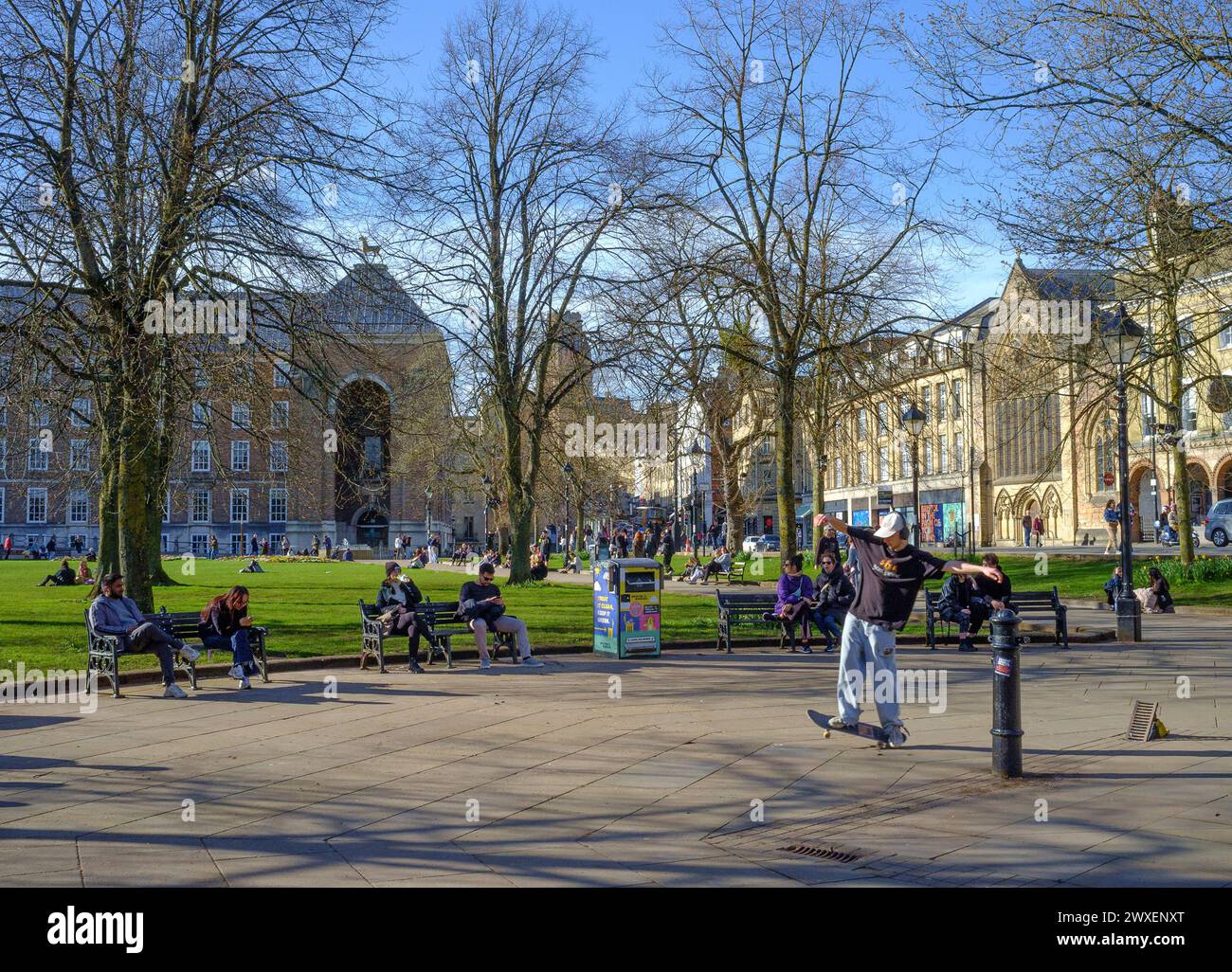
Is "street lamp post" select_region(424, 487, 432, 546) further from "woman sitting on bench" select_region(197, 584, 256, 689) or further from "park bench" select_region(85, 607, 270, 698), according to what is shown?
"woman sitting on bench" select_region(197, 584, 256, 689)

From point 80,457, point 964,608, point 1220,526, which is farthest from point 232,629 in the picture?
point 1220,526

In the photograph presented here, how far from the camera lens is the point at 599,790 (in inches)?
306

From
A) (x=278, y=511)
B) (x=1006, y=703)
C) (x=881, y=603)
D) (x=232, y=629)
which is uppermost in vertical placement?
(x=278, y=511)

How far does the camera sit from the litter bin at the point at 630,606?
15.4 meters

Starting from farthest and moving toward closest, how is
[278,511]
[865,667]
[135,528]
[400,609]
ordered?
1. [278,511]
2. [135,528]
3. [400,609]
4. [865,667]

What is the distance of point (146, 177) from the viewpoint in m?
14.8

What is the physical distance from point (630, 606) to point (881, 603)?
264 inches

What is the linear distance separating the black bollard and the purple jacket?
826cm

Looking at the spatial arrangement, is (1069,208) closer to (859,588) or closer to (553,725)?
(859,588)

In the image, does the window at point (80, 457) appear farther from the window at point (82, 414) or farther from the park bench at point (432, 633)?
the park bench at point (432, 633)

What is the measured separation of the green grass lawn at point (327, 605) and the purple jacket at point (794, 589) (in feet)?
6.73

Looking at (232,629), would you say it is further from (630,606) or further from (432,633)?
(630,606)

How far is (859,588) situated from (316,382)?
9.74 meters

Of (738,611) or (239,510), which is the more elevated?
(239,510)
